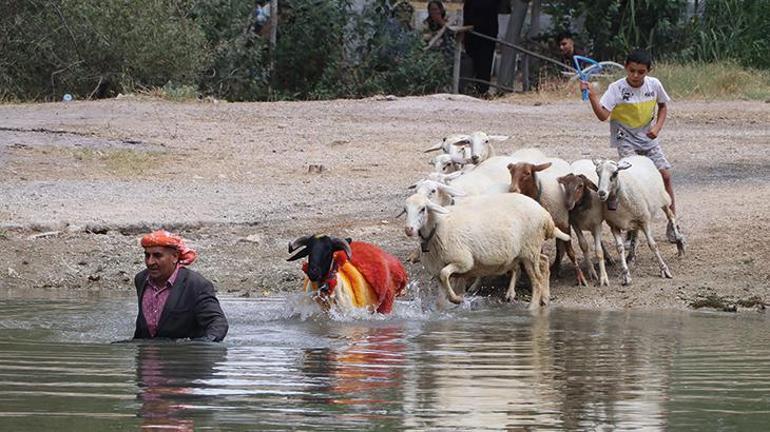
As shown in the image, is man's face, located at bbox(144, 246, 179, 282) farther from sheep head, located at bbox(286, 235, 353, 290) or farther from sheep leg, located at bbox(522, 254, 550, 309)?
sheep leg, located at bbox(522, 254, 550, 309)

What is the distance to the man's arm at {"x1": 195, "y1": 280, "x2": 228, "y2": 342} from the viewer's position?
9.75 m

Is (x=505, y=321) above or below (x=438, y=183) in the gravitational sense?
below

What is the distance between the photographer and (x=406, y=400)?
820cm

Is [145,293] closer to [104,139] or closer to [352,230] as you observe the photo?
[352,230]

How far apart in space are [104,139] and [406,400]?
11.8m

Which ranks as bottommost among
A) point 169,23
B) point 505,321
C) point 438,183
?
point 505,321

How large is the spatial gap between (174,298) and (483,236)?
12.4ft

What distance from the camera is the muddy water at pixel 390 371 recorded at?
7.63 metres

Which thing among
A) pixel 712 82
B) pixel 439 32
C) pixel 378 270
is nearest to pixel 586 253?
pixel 378 270

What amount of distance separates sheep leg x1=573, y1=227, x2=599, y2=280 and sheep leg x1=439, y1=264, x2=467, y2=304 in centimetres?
154

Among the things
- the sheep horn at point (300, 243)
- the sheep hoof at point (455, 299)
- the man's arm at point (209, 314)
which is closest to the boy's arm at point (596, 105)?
the sheep hoof at point (455, 299)

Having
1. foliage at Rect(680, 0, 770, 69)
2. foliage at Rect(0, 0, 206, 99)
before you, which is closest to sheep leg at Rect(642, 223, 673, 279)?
foliage at Rect(0, 0, 206, 99)

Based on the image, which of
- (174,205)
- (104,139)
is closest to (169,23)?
(104,139)

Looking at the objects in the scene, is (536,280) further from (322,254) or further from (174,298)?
(174,298)
